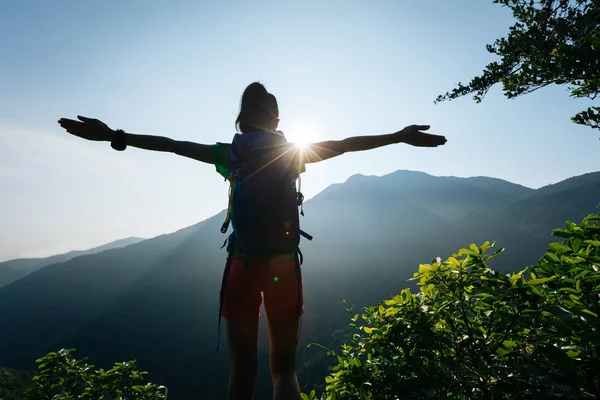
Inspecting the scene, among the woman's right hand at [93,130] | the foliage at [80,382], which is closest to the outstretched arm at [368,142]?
the woman's right hand at [93,130]

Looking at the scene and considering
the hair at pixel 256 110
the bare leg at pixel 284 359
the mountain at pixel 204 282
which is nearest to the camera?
the bare leg at pixel 284 359

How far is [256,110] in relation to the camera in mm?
2391

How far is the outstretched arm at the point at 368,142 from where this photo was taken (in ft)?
7.27

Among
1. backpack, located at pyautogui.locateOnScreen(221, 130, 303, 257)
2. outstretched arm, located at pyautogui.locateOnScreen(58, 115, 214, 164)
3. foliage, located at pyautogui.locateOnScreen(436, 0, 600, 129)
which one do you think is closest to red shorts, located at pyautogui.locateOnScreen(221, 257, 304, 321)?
backpack, located at pyautogui.locateOnScreen(221, 130, 303, 257)

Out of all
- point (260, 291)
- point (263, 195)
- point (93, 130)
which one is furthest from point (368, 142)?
point (93, 130)

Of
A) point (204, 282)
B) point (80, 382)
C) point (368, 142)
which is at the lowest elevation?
point (204, 282)

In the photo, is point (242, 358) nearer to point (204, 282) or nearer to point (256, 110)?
A: point (256, 110)

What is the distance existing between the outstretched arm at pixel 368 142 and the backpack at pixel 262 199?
0.21 meters

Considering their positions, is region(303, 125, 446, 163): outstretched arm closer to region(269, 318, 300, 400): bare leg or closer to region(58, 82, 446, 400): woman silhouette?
region(58, 82, 446, 400): woman silhouette

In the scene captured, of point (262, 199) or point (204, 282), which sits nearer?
point (262, 199)

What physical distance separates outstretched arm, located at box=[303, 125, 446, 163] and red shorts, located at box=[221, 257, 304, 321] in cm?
94

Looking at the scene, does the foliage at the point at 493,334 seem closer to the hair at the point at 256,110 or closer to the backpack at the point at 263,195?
the backpack at the point at 263,195

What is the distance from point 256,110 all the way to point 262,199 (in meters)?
0.85

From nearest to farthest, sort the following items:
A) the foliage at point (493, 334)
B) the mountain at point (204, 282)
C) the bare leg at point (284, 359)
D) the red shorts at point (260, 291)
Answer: the foliage at point (493, 334) < the bare leg at point (284, 359) < the red shorts at point (260, 291) < the mountain at point (204, 282)
